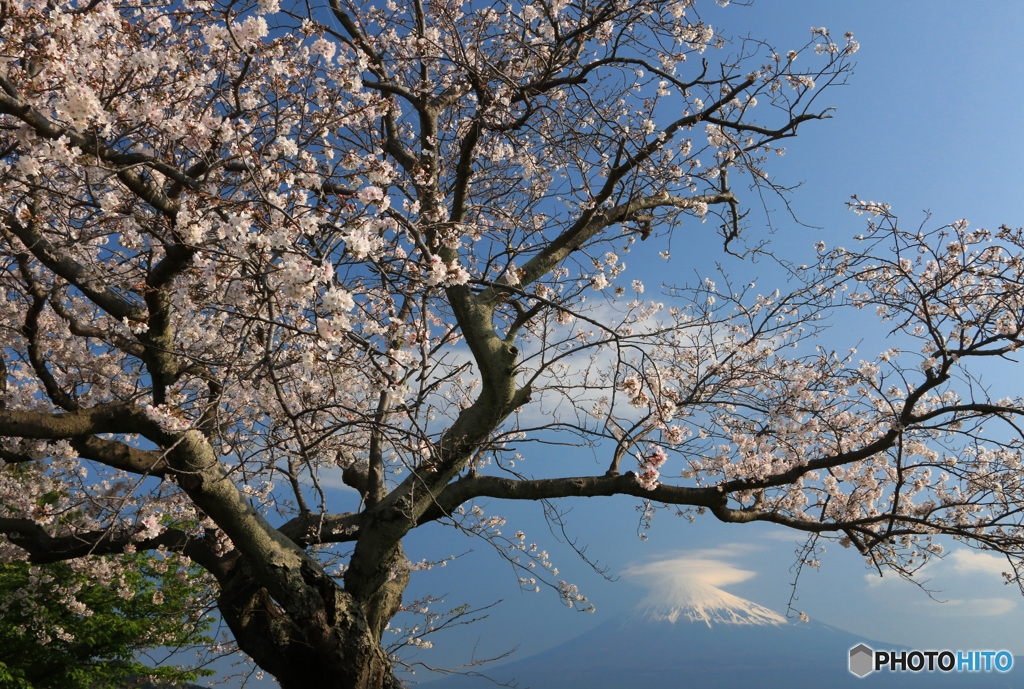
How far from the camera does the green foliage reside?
10.5 m

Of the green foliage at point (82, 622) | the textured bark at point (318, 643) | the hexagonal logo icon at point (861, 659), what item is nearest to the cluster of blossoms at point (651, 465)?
the textured bark at point (318, 643)

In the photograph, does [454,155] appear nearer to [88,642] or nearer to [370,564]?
[370,564]

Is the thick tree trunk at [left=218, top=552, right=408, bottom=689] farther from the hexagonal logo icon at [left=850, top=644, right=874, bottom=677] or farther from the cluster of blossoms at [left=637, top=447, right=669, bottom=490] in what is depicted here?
the hexagonal logo icon at [left=850, top=644, right=874, bottom=677]

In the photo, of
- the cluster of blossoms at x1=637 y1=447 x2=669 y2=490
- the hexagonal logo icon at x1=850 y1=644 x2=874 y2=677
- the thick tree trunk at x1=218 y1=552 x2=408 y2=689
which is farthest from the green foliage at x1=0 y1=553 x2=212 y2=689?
the hexagonal logo icon at x1=850 y1=644 x2=874 y2=677

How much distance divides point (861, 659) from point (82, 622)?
13.1 metres

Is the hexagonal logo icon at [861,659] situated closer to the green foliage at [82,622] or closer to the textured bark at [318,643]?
the textured bark at [318,643]

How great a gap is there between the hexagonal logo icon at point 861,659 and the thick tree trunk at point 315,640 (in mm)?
5143

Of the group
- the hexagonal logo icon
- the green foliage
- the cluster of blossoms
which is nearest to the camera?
the cluster of blossoms

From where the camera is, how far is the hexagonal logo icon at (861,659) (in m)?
6.63

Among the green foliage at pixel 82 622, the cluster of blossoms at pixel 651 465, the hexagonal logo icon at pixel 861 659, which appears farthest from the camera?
the green foliage at pixel 82 622

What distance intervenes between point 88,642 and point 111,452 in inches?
344

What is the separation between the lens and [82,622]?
11.4 m

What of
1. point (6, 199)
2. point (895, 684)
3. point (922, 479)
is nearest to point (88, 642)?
point (6, 199)

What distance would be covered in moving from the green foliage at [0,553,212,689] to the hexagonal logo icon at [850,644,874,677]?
9890 mm
